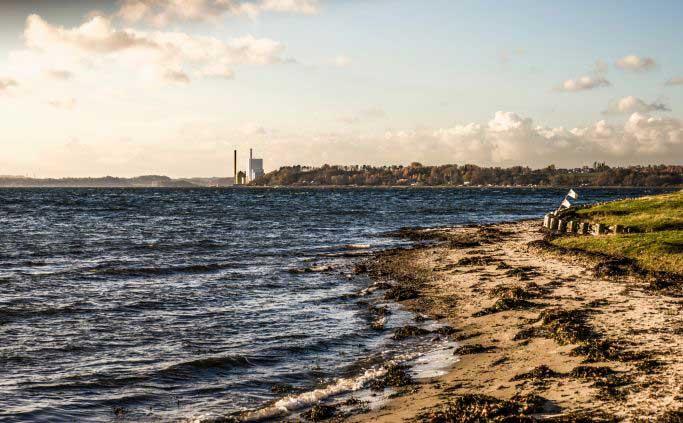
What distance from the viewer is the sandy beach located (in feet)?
32.7

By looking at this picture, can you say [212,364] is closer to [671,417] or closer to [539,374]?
[539,374]

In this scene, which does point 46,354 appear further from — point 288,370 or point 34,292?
point 34,292

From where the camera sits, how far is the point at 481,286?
23.4 metres

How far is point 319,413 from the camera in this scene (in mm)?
11086

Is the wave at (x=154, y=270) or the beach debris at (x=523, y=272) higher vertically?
the beach debris at (x=523, y=272)

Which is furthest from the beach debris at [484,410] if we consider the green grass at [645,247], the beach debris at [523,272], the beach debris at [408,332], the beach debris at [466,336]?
the green grass at [645,247]

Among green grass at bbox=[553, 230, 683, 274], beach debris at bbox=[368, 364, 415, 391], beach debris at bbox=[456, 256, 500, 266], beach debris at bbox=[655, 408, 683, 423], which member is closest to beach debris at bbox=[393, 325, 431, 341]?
beach debris at bbox=[368, 364, 415, 391]

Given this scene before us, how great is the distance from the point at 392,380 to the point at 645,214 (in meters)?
29.0

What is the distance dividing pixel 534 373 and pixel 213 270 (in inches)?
885

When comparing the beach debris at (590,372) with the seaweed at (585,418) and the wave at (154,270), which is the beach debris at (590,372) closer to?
the seaweed at (585,418)

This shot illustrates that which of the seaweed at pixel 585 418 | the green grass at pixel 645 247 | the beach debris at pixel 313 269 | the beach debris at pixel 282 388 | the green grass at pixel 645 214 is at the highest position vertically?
the green grass at pixel 645 214

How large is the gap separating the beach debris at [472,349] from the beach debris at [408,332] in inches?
81.4

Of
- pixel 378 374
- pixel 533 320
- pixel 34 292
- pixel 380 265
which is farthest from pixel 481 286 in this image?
pixel 34 292

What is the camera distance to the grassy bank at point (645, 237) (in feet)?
79.6
